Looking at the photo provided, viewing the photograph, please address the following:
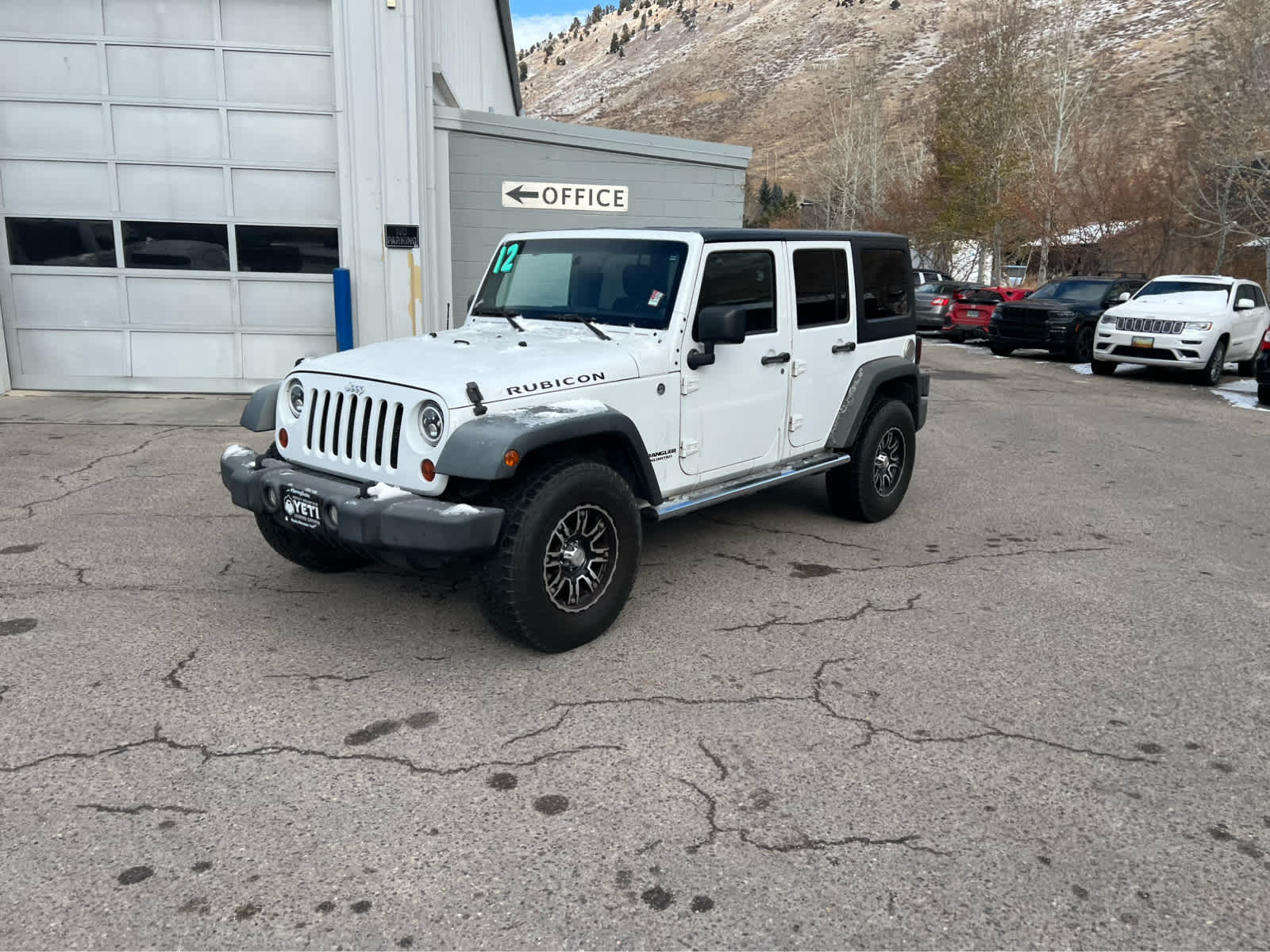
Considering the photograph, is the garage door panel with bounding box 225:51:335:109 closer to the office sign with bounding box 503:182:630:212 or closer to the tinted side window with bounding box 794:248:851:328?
the office sign with bounding box 503:182:630:212

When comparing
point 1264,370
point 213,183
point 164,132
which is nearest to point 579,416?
point 213,183

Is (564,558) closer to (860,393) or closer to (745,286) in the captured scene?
(745,286)

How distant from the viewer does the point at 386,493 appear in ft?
12.8

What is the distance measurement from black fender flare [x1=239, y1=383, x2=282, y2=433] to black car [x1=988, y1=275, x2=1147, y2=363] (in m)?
16.3

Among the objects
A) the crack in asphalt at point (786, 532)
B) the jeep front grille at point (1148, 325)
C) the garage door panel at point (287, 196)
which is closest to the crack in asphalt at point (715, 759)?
the crack in asphalt at point (786, 532)

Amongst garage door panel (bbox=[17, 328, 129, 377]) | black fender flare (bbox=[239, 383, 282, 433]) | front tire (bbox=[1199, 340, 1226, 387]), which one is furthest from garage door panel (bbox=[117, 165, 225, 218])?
front tire (bbox=[1199, 340, 1226, 387])

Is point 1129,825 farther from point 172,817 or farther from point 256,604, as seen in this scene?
point 256,604

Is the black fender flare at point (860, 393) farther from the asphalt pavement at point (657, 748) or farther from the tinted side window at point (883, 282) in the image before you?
the asphalt pavement at point (657, 748)

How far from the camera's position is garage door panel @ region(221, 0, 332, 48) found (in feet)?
33.2

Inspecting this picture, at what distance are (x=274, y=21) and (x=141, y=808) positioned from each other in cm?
966

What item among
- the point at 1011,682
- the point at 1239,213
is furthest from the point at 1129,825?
the point at 1239,213

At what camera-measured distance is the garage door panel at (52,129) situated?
10.1m

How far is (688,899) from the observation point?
8.61ft

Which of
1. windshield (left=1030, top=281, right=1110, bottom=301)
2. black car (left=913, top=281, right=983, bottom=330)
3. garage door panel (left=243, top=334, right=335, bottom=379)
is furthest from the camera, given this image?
black car (left=913, top=281, right=983, bottom=330)
